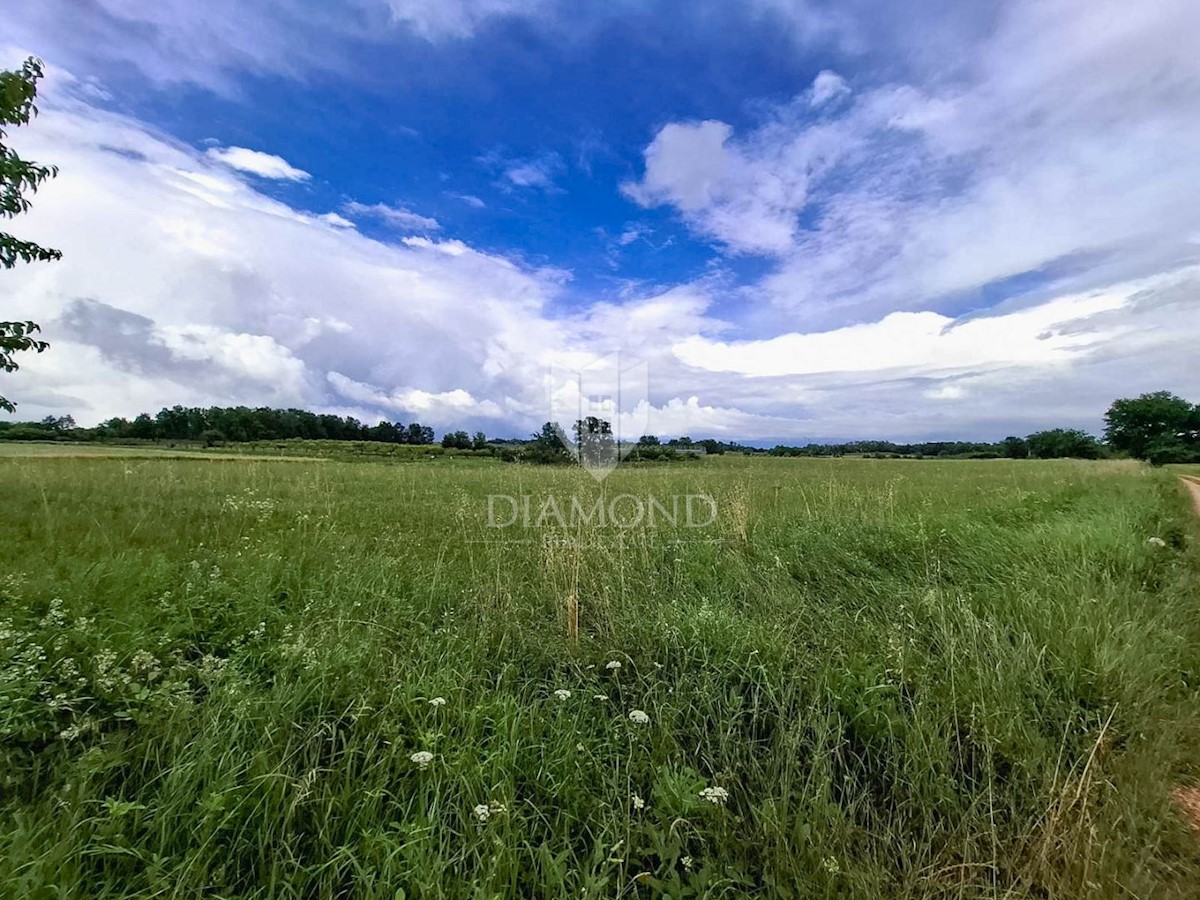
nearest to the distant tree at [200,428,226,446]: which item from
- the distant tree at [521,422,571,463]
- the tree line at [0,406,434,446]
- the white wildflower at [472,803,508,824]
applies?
the tree line at [0,406,434,446]

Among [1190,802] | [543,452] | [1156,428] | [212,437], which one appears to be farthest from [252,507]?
[1156,428]

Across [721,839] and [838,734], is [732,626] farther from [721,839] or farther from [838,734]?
[721,839]

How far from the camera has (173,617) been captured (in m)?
3.26

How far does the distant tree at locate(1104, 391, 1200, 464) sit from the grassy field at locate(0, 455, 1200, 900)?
189ft

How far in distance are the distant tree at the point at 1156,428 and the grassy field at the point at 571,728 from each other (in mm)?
57738

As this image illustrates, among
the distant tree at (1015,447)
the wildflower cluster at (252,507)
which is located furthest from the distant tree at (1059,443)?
the wildflower cluster at (252,507)

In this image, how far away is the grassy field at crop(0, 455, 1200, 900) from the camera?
6.43ft

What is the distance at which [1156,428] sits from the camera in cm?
4747

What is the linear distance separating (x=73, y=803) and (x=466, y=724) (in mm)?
1541

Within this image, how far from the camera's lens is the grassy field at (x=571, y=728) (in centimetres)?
196

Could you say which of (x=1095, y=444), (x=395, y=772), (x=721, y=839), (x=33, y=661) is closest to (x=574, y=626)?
(x=395, y=772)

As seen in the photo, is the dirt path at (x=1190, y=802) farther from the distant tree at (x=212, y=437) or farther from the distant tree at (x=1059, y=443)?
the distant tree at (x=1059, y=443)

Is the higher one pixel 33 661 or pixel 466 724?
pixel 33 661

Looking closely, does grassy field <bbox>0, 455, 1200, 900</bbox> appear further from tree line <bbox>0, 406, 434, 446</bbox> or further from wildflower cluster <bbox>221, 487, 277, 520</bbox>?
tree line <bbox>0, 406, 434, 446</bbox>
